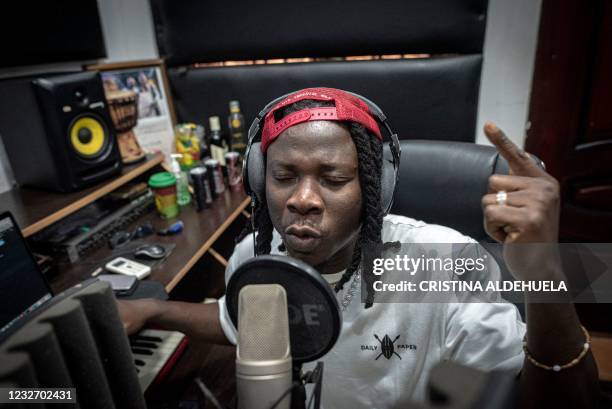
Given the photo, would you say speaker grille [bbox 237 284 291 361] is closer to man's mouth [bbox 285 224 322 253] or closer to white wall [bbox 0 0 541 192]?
man's mouth [bbox 285 224 322 253]

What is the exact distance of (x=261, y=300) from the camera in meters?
0.44

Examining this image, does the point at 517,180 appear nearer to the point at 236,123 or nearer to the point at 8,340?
the point at 8,340

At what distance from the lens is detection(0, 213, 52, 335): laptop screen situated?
3.26 feet

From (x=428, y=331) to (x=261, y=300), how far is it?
2.06ft

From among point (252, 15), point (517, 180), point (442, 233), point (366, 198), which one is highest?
point (252, 15)

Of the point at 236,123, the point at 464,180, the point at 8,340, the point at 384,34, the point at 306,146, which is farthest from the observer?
the point at 236,123

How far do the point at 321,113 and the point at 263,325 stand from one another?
0.51m

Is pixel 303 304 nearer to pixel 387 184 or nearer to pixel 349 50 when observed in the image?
pixel 387 184

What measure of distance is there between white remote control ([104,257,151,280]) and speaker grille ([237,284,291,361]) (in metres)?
0.97

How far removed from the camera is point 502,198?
1.94 feet

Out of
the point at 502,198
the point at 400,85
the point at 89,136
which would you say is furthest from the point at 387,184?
the point at 400,85

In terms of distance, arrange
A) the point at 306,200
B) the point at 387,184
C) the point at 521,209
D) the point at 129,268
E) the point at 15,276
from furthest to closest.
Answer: the point at 129,268 < the point at 15,276 < the point at 387,184 < the point at 306,200 < the point at 521,209

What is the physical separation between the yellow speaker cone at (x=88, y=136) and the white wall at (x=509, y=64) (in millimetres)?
1862

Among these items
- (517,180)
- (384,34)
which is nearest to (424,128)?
(384,34)
